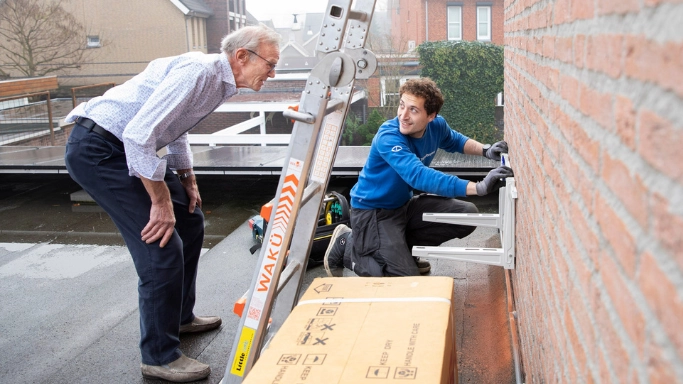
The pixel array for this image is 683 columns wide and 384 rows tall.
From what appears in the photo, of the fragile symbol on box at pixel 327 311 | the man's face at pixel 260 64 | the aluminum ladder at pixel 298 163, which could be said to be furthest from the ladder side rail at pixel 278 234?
the man's face at pixel 260 64

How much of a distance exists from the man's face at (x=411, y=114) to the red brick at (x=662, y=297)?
2982mm

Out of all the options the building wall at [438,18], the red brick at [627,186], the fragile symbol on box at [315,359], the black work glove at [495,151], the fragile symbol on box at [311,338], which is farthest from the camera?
the building wall at [438,18]

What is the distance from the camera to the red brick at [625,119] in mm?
944

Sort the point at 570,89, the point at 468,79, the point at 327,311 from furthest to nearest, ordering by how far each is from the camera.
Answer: the point at 468,79 < the point at 327,311 < the point at 570,89

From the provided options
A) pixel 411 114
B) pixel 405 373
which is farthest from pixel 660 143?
pixel 411 114

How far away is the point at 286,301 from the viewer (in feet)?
9.79

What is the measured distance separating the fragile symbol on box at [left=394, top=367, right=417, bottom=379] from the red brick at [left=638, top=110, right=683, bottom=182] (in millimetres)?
1135

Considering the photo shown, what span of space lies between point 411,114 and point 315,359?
83.6 inches

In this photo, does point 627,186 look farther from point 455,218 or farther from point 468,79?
point 468,79

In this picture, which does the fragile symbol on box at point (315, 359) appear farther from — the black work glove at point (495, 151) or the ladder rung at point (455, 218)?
the black work glove at point (495, 151)

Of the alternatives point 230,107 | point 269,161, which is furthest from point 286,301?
point 230,107

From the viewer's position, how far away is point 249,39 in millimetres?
2971

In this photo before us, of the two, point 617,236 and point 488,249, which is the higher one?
point 617,236

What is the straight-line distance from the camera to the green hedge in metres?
11.2
